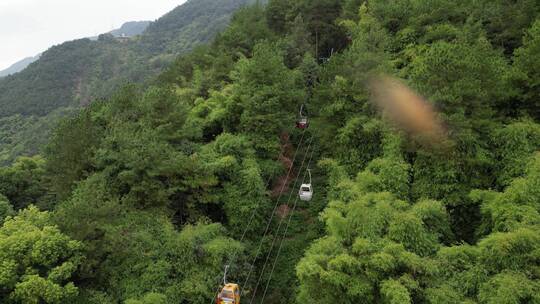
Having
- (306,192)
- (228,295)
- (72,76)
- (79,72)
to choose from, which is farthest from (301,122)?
(79,72)

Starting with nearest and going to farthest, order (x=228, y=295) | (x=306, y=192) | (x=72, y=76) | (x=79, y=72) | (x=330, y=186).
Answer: (x=228, y=295) → (x=330, y=186) → (x=306, y=192) → (x=72, y=76) → (x=79, y=72)

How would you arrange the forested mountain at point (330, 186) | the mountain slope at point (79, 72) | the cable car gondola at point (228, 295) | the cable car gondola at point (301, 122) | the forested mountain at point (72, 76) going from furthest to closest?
1. the mountain slope at point (79, 72)
2. the forested mountain at point (72, 76)
3. the cable car gondola at point (301, 122)
4. the cable car gondola at point (228, 295)
5. the forested mountain at point (330, 186)

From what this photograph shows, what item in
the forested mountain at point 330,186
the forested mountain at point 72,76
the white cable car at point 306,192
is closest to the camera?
the forested mountain at point 330,186

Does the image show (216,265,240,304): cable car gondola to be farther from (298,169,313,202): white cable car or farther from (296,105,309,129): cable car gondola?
(296,105,309,129): cable car gondola

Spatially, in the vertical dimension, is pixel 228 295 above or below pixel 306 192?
below

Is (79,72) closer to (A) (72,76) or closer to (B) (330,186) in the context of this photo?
(A) (72,76)

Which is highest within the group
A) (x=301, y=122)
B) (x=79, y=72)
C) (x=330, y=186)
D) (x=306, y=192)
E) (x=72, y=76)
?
(x=79, y=72)

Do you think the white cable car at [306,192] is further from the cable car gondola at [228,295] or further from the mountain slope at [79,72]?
the mountain slope at [79,72]

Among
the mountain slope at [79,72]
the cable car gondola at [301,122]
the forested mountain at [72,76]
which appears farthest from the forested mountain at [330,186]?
the mountain slope at [79,72]
